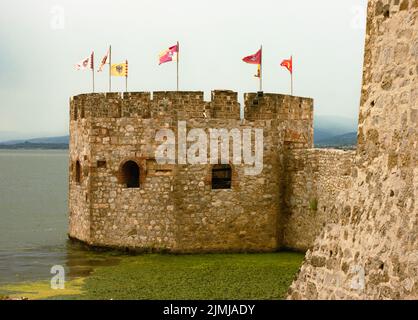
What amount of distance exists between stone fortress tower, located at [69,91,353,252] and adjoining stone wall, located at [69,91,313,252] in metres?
0.03

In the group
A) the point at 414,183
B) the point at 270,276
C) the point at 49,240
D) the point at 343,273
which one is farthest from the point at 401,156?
the point at 49,240

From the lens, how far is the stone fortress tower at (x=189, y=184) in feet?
69.8

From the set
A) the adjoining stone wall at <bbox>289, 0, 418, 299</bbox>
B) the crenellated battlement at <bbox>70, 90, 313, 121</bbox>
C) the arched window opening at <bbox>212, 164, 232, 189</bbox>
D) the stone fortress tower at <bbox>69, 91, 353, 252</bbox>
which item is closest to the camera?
the adjoining stone wall at <bbox>289, 0, 418, 299</bbox>

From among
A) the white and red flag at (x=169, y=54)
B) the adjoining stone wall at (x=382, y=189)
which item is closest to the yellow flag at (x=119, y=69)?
the white and red flag at (x=169, y=54)

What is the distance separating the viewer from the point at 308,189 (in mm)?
21266

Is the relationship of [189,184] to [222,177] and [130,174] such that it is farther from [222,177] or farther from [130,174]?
[130,174]

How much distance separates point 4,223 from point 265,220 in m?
14.3

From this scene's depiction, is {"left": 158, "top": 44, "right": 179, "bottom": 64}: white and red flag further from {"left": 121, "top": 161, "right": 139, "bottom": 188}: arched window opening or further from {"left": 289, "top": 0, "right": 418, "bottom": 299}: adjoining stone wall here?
{"left": 289, "top": 0, "right": 418, "bottom": 299}: adjoining stone wall

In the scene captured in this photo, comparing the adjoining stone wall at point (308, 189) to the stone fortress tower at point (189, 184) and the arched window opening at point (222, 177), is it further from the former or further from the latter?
the arched window opening at point (222, 177)

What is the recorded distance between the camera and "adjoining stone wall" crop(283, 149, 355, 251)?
19938 millimetres

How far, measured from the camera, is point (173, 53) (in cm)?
2228

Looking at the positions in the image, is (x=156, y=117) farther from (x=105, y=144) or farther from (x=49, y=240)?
(x=49, y=240)

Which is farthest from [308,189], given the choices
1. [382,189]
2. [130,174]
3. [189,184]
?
[382,189]

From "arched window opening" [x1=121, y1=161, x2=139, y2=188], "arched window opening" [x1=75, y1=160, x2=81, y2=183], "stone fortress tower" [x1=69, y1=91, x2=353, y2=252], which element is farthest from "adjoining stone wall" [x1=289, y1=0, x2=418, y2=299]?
"arched window opening" [x1=75, y1=160, x2=81, y2=183]
